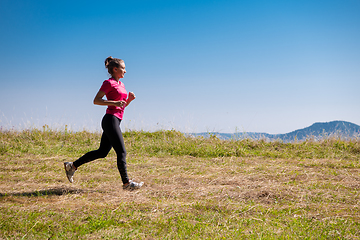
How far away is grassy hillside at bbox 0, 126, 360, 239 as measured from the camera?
2.86m

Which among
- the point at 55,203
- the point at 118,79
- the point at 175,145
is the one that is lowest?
the point at 55,203

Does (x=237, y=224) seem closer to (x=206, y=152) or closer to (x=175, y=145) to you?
(x=206, y=152)

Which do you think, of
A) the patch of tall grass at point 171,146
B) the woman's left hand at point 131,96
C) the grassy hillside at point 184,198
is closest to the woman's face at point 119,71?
the woman's left hand at point 131,96

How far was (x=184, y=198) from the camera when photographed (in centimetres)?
409

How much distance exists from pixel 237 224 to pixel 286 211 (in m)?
0.90

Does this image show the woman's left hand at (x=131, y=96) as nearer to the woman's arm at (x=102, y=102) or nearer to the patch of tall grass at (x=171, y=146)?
the woman's arm at (x=102, y=102)

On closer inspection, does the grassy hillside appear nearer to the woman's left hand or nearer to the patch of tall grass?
the patch of tall grass

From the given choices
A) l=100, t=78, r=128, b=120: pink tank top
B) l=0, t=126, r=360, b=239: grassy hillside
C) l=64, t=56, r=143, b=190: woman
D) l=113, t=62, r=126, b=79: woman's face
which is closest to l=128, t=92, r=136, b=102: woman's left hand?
l=64, t=56, r=143, b=190: woman

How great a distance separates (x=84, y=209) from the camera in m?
3.47

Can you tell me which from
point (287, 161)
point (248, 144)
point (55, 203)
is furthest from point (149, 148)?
point (55, 203)

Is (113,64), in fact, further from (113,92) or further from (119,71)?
(113,92)

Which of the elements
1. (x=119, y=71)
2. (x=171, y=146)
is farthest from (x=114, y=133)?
(x=171, y=146)

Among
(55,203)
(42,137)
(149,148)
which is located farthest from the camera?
(42,137)

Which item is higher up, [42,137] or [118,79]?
[118,79]
